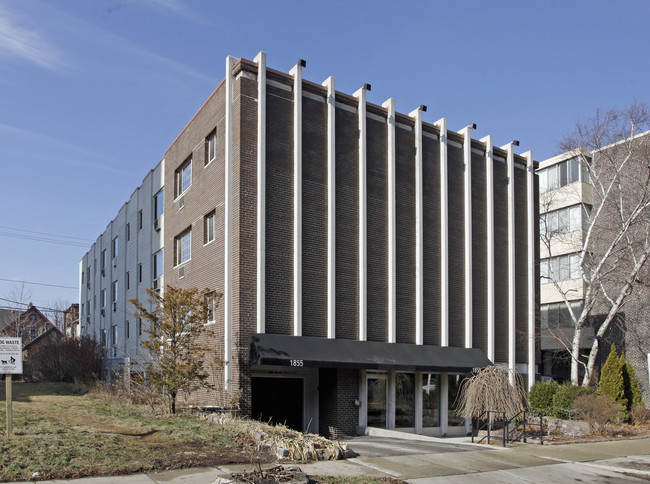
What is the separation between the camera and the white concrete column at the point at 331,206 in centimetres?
2234

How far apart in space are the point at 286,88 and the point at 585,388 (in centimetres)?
1616

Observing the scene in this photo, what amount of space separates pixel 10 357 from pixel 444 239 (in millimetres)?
16933

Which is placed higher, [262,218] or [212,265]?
[262,218]

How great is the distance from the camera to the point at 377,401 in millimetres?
23469

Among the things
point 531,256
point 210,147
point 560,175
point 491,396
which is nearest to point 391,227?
point 491,396

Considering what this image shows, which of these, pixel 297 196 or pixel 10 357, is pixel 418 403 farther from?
pixel 10 357

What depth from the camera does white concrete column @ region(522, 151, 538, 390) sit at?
1125 inches

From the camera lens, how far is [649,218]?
29.7 metres

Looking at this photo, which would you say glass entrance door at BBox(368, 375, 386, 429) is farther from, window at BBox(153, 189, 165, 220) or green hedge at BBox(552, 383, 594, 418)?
window at BBox(153, 189, 165, 220)

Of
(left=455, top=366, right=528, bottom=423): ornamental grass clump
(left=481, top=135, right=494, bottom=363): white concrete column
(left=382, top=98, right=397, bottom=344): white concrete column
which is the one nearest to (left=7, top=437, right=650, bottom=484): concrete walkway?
(left=455, top=366, right=528, bottom=423): ornamental grass clump

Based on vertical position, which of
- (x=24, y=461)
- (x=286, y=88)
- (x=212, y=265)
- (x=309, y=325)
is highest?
(x=286, y=88)

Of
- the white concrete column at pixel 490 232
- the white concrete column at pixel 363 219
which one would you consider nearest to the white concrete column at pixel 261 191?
the white concrete column at pixel 363 219

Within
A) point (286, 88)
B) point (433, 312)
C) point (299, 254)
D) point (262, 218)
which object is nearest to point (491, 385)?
point (433, 312)

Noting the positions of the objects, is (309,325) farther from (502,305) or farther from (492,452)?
(502,305)
